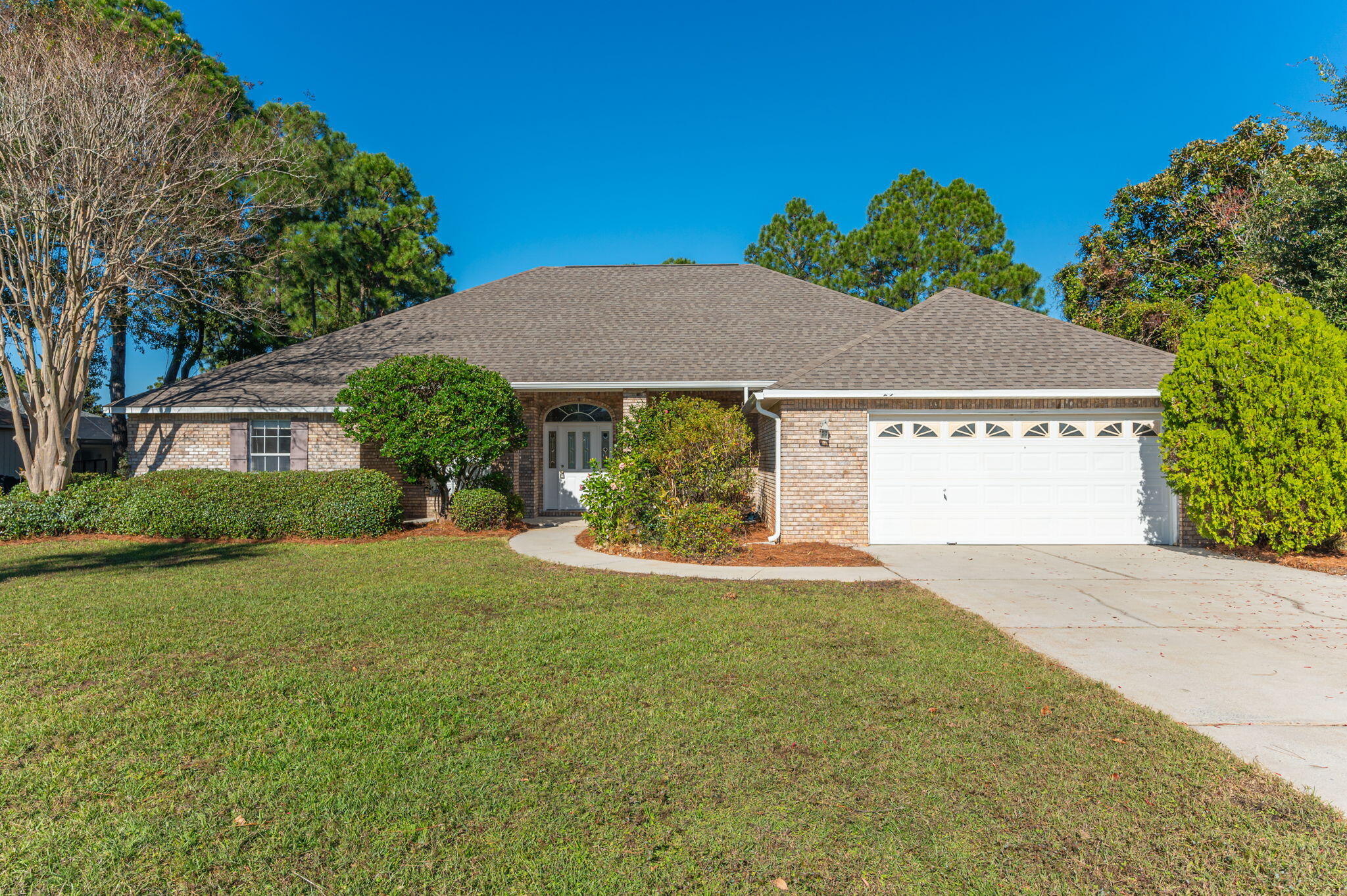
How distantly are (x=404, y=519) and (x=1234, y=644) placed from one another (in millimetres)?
13707

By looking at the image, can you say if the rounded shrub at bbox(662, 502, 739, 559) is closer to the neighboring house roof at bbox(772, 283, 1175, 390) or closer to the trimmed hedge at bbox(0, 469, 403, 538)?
the neighboring house roof at bbox(772, 283, 1175, 390)

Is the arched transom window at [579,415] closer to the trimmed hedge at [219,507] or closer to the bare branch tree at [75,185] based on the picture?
the trimmed hedge at [219,507]

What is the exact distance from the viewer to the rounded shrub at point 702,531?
376 inches

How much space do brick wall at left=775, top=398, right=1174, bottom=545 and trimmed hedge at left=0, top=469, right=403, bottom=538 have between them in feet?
22.8

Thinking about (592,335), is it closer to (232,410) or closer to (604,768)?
(232,410)

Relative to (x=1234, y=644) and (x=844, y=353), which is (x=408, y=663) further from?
(x=844, y=353)

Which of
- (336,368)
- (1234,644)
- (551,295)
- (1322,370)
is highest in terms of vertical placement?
(551,295)

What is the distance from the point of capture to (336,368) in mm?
15547

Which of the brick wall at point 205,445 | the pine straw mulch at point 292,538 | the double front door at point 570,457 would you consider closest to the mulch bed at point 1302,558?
the double front door at point 570,457

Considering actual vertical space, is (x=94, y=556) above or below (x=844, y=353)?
below

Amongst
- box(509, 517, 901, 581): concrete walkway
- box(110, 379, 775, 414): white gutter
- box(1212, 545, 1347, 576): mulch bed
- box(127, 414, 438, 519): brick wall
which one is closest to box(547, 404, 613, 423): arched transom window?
box(110, 379, 775, 414): white gutter

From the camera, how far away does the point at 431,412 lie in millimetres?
12156

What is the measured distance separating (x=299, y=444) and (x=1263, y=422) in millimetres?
16638

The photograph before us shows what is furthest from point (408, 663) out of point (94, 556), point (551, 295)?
point (551, 295)
